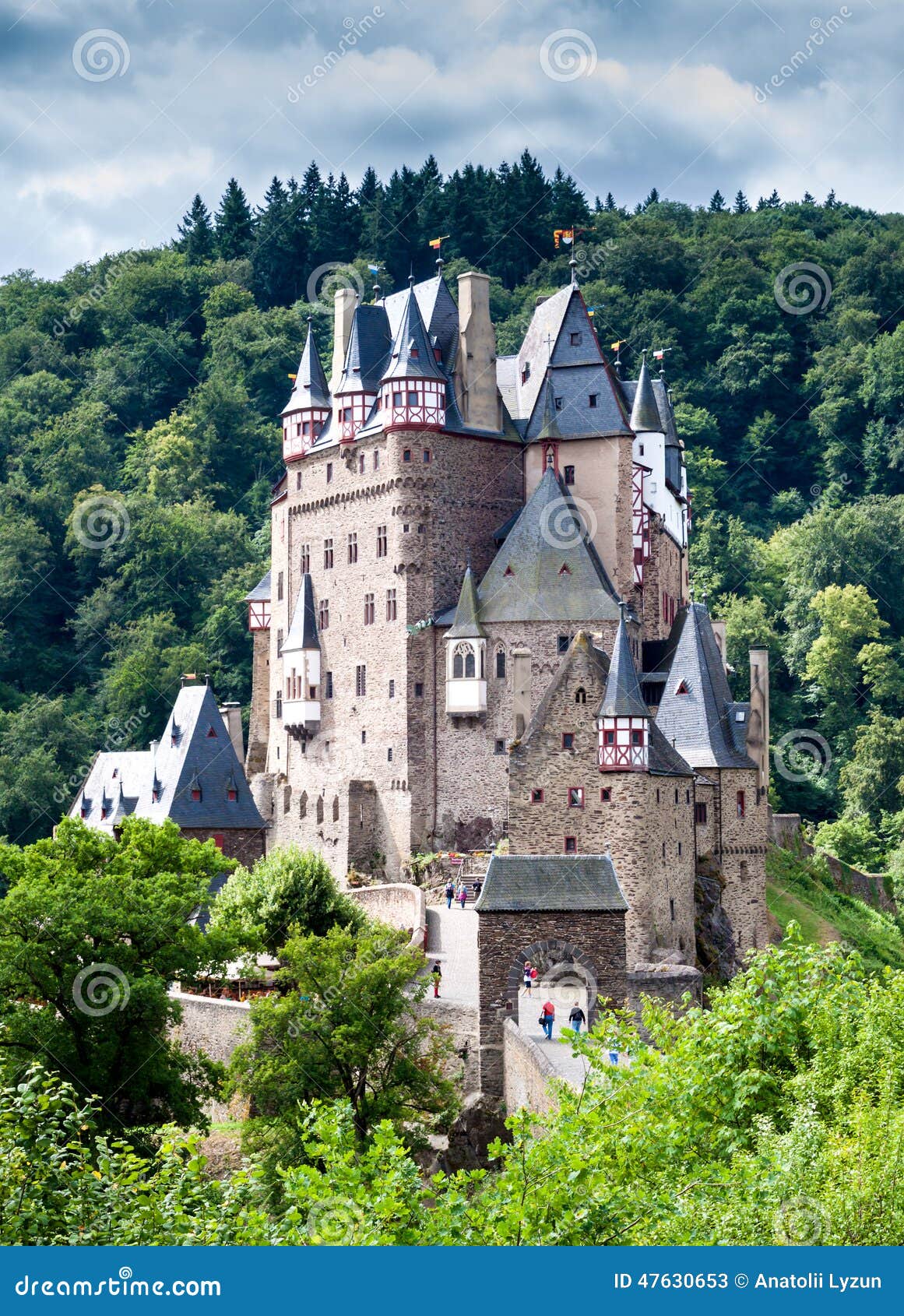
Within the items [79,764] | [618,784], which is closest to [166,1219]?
[618,784]

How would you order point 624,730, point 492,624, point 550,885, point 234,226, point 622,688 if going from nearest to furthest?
1. point 550,885
2. point 624,730
3. point 622,688
4. point 492,624
5. point 234,226

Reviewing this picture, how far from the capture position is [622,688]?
55062 millimetres

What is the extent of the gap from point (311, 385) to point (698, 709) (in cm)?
1910

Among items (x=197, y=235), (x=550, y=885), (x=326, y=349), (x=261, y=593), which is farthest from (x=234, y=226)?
(x=550, y=885)

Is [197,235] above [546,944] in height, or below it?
above

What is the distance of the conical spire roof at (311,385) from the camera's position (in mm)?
71312

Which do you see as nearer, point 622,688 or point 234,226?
point 622,688

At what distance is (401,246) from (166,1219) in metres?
96.2

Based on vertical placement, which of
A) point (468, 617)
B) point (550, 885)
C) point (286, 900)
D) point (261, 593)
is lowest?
point (550, 885)

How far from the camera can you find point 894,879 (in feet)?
255

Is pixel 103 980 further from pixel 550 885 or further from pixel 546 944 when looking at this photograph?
pixel 550 885

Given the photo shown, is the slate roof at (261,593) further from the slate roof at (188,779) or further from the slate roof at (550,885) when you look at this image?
the slate roof at (550,885)

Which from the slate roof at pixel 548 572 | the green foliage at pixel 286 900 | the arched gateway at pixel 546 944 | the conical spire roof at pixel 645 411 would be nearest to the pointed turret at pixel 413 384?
the slate roof at pixel 548 572

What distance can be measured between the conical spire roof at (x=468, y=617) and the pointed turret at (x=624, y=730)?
752 centimetres
